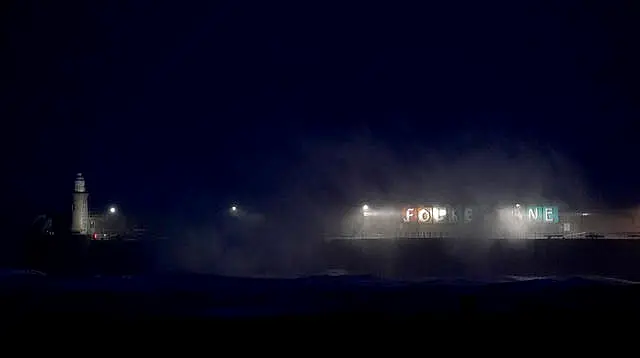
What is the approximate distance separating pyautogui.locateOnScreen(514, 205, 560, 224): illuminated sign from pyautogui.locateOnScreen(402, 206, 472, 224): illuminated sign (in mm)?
4415

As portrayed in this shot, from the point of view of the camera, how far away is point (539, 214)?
54.3m

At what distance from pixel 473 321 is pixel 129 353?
7.04 meters

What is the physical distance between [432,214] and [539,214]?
894 cm

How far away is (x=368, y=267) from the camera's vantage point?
4788cm

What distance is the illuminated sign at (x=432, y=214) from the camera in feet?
181

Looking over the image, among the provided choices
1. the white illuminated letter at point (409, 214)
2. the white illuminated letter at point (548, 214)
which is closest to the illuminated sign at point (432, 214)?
the white illuminated letter at point (409, 214)

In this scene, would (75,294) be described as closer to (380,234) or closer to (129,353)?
(129,353)

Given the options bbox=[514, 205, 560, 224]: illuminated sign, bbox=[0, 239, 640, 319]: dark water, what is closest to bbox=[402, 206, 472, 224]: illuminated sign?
bbox=[514, 205, 560, 224]: illuminated sign

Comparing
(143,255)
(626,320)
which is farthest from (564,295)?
(143,255)

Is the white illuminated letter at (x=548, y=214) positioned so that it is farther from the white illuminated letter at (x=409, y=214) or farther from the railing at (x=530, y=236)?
the white illuminated letter at (x=409, y=214)

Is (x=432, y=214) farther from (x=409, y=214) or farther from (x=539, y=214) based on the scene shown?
(x=539, y=214)

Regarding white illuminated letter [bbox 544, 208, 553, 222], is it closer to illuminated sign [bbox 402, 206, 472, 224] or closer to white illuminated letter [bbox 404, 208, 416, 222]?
illuminated sign [bbox 402, 206, 472, 224]

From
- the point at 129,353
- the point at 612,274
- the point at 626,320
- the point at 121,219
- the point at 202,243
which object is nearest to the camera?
the point at 129,353

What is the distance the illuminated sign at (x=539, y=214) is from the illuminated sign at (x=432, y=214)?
4.41 m
